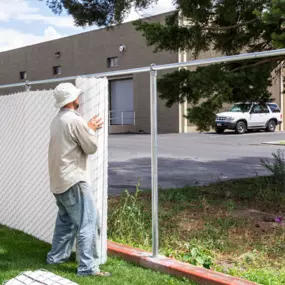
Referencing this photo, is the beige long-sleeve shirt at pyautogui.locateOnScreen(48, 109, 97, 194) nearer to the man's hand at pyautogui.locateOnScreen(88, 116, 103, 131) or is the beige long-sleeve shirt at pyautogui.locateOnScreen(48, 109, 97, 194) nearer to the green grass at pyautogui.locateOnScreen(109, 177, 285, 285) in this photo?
the man's hand at pyautogui.locateOnScreen(88, 116, 103, 131)

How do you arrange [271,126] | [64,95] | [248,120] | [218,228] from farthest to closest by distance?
[271,126] → [248,120] → [218,228] → [64,95]

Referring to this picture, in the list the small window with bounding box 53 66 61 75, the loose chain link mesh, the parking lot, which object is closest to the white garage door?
the small window with bounding box 53 66 61 75

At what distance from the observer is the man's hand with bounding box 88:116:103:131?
5.34 m

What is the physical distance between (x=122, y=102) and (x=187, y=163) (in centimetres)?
2139

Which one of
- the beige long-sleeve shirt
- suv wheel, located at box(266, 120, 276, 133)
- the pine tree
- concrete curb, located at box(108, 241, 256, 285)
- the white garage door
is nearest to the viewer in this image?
concrete curb, located at box(108, 241, 256, 285)

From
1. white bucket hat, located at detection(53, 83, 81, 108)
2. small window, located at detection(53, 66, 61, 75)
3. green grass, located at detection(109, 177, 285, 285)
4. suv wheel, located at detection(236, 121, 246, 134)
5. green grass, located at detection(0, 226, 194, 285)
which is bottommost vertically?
green grass, located at detection(0, 226, 194, 285)

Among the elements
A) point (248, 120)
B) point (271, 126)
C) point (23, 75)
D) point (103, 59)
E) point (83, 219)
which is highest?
point (23, 75)

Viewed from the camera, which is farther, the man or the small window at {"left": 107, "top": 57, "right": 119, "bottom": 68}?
the small window at {"left": 107, "top": 57, "right": 119, "bottom": 68}

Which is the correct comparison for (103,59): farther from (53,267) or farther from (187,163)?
(53,267)

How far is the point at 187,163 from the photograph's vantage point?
16.7 meters

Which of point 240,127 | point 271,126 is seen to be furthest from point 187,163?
point 271,126

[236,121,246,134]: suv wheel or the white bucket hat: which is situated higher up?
[236,121,246,134]: suv wheel

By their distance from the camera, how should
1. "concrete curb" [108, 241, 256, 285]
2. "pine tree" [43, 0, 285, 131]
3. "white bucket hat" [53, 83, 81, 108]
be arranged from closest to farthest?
"concrete curb" [108, 241, 256, 285]
"white bucket hat" [53, 83, 81, 108]
"pine tree" [43, 0, 285, 131]

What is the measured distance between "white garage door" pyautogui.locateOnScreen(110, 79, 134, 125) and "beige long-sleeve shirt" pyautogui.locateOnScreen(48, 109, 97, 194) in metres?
31.4
